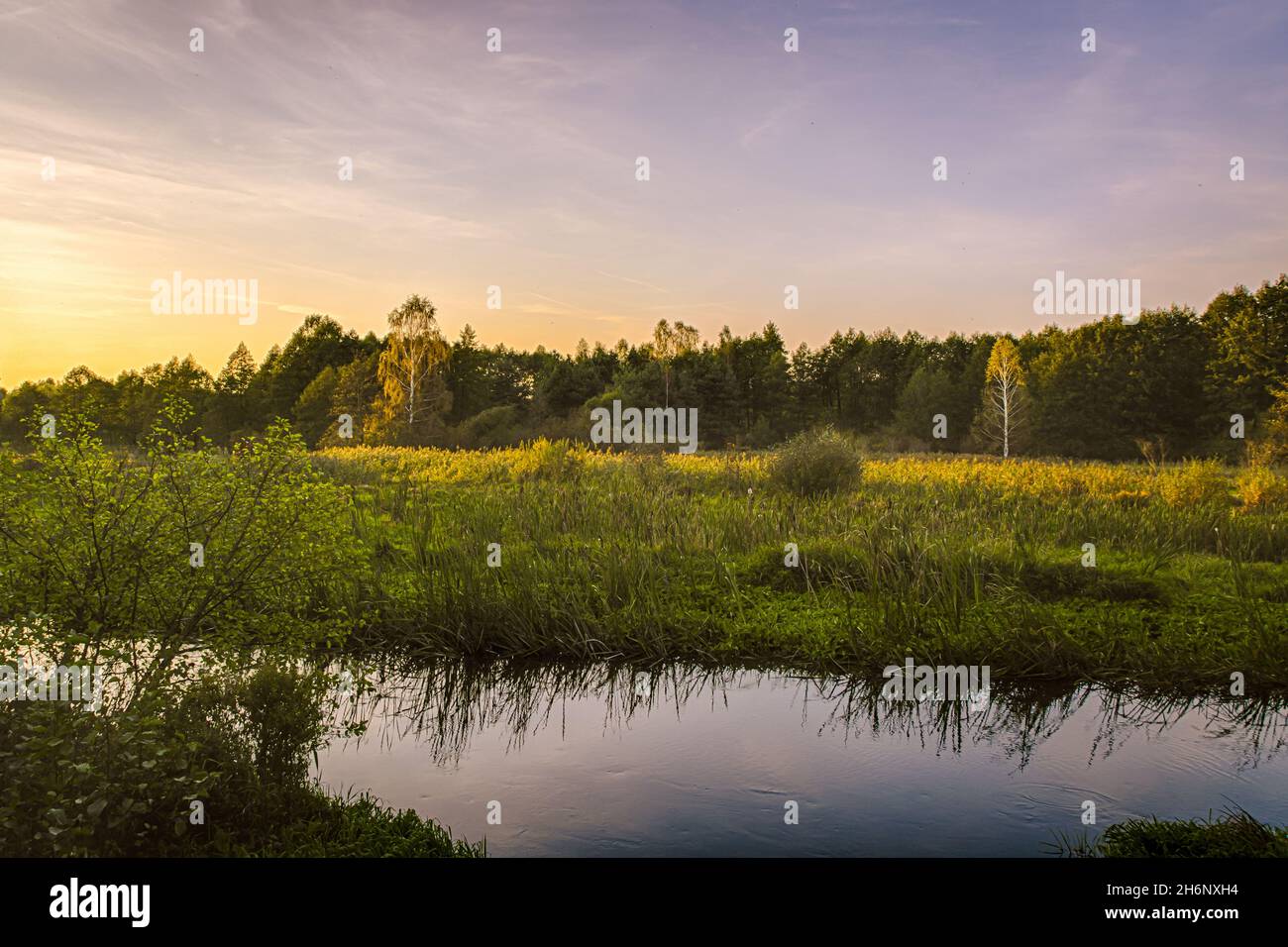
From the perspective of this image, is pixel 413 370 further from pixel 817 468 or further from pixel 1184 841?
pixel 1184 841

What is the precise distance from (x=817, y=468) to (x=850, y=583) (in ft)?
26.4

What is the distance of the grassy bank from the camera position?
27.5 feet

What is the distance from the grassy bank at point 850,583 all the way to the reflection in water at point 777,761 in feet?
1.79

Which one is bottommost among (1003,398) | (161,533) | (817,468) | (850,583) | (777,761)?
(777,761)

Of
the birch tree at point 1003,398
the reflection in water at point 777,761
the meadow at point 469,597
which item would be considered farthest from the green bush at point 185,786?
the birch tree at point 1003,398

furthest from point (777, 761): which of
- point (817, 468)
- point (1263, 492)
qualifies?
point (1263, 492)

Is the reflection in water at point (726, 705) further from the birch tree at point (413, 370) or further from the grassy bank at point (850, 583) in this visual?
the birch tree at point (413, 370)

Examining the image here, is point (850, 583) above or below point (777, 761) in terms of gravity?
above

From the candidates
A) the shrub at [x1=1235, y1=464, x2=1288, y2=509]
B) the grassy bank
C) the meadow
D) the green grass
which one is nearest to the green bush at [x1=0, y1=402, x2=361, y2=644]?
the meadow

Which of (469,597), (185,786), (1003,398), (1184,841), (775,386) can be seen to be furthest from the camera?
(775,386)

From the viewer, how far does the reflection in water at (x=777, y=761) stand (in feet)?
17.4

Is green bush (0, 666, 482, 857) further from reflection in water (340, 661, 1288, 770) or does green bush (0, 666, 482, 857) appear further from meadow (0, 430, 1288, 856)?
reflection in water (340, 661, 1288, 770)

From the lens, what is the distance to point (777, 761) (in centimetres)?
641
